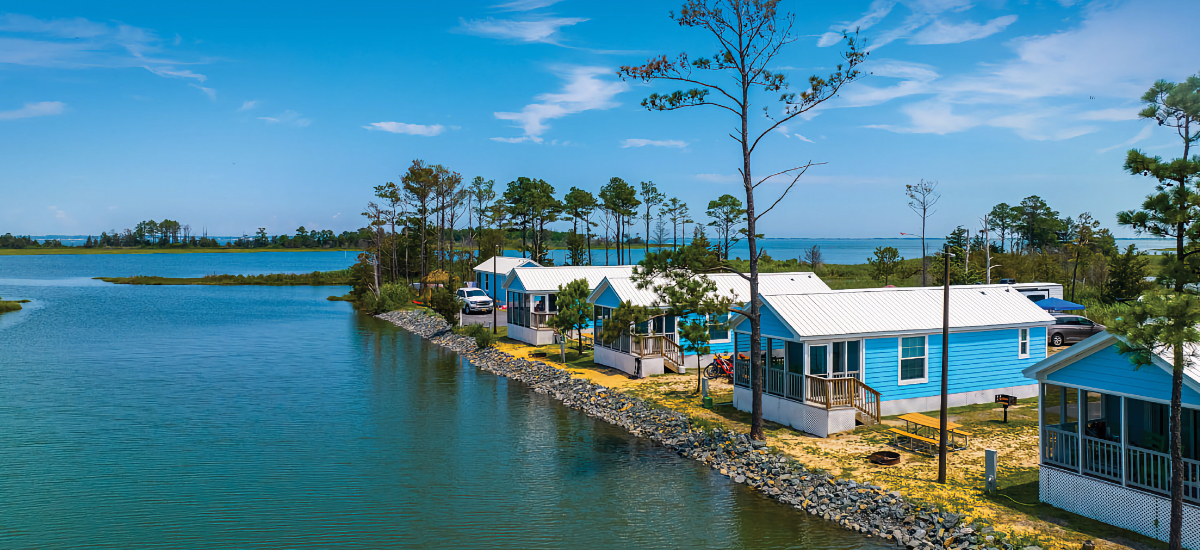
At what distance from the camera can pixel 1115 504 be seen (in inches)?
520

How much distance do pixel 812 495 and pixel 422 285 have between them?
6235 cm

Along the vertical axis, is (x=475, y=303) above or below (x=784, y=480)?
above

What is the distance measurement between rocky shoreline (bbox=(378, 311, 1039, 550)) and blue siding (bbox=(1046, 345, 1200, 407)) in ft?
11.0

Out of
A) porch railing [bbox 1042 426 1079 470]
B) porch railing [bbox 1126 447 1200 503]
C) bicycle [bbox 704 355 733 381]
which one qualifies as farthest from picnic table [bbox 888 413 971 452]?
bicycle [bbox 704 355 733 381]

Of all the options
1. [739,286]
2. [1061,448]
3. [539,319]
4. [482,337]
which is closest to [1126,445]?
[1061,448]

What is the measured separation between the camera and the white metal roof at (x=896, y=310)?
21.3 meters

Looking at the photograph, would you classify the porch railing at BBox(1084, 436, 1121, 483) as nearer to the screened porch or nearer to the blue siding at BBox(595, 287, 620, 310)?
the screened porch

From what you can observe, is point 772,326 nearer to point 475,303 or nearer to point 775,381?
point 775,381

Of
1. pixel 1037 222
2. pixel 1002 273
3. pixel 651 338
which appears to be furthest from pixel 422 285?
pixel 1037 222

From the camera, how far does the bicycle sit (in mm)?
28609

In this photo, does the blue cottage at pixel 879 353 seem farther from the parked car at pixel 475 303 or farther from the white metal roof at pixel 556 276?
the parked car at pixel 475 303

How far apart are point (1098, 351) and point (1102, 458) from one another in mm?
2045

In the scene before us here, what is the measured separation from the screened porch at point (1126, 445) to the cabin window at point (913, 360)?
6.89 metres

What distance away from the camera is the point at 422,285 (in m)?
74.3
